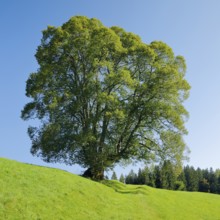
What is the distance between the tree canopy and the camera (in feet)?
133

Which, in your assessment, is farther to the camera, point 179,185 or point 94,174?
point 179,185

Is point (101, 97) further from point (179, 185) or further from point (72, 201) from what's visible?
point (179, 185)

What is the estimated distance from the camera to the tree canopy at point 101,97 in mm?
40569

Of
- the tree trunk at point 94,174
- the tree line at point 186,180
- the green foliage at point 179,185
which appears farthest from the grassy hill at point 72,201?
the green foliage at point 179,185

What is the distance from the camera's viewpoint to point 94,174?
41.0m

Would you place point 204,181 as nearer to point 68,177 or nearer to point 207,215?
point 207,215

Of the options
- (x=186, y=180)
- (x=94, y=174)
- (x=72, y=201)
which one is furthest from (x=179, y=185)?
(x=72, y=201)

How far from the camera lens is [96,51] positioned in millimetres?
41500

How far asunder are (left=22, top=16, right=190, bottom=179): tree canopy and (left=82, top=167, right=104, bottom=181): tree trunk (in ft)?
0.37

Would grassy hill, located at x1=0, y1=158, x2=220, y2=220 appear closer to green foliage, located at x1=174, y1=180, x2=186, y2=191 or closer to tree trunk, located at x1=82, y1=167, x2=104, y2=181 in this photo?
tree trunk, located at x1=82, y1=167, x2=104, y2=181

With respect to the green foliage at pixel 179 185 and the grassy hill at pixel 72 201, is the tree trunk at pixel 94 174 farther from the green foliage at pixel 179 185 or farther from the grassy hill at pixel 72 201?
the green foliage at pixel 179 185

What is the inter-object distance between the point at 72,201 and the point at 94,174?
14.1 meters

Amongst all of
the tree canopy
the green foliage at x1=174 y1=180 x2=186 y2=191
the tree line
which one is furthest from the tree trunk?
the green foliage at x1=174 y1=180 x2=186 y2=191

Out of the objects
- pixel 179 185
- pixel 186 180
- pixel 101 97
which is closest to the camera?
pixel 101 97
